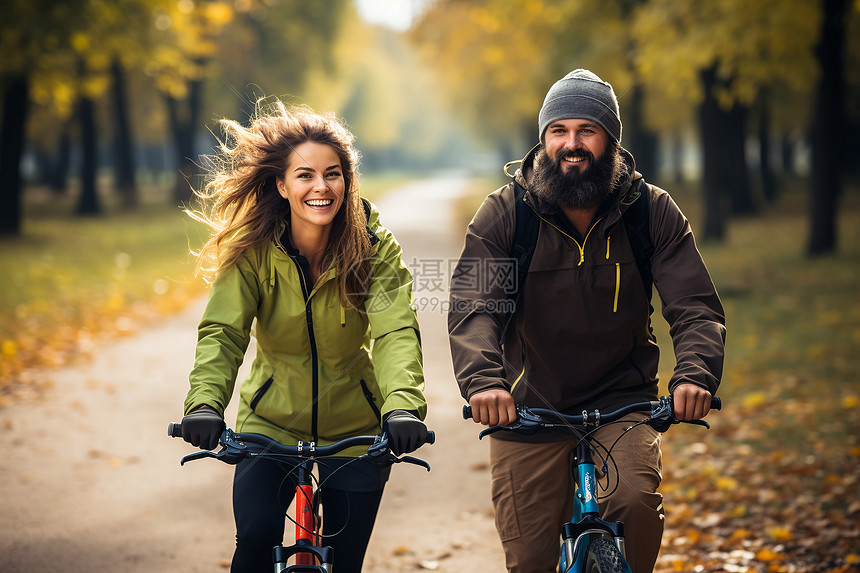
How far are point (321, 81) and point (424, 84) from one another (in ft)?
128

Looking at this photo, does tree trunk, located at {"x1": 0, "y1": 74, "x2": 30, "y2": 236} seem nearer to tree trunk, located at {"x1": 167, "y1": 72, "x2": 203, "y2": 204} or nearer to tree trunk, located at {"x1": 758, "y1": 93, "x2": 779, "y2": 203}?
tree trunk, located at {"x1": 167, "y1": 72, "x2": 203, "y2": 204}

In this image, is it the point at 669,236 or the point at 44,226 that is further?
the point at 44,226

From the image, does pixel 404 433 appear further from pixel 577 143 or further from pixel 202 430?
pixel 577 143

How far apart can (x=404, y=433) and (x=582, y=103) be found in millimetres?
1380

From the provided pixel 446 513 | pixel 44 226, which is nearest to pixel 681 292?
pixel 446 513

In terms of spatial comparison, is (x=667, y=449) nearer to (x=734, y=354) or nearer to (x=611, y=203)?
(x=734, y=354)

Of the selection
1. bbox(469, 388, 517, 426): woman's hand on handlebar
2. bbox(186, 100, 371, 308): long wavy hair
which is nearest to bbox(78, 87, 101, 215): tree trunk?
bbox(186, 100, 371, 308): long wavy hair

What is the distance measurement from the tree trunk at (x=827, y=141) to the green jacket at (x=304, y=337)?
12824 mm

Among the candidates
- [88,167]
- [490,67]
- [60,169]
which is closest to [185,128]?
[88,167]

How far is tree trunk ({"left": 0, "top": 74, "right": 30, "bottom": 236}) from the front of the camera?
1855 centimetres

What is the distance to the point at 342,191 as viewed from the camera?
3.16 m

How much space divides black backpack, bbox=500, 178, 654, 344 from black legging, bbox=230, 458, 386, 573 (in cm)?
96

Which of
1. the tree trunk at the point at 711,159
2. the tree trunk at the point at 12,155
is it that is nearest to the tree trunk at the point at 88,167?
the tree trunk at the point at 12,155

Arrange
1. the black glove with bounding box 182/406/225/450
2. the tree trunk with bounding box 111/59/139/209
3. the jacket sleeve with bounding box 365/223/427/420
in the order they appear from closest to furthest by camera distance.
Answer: the black glove with bounding box 182/406/225/450, the jacket sleeve with bounding box 365/223/427/420, the tree trunk with bounding box 111/59/139/209
